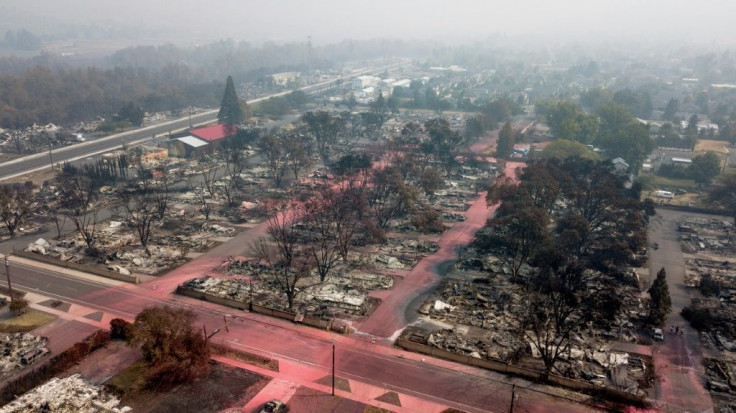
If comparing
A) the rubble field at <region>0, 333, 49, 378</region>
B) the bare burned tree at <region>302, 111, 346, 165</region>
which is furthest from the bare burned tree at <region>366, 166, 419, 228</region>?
the rubble field at <region>0, 333, 49, 378</region>

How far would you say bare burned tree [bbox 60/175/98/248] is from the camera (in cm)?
4709

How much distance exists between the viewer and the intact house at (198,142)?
77.8 m

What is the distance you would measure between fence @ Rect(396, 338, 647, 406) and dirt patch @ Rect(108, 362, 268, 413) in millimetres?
9842

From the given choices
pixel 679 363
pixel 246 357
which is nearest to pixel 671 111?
pixel 679 363

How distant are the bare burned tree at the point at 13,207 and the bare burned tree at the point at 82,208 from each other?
11.2 ft

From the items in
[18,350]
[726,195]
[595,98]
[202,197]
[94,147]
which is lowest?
[18,350]

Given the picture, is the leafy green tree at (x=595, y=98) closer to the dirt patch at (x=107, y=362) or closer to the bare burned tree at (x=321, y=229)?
the bare burned tree at (x=321, y=229)

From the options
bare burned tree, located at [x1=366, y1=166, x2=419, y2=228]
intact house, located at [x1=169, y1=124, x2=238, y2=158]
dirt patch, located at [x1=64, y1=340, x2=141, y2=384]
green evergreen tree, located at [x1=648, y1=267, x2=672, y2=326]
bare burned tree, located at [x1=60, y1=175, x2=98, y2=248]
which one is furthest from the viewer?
intact house, located at [x1=169, y1=124, x2=238, y2=158]

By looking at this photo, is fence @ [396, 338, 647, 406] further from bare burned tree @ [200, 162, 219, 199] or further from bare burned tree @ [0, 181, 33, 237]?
bare burned tree @ [0, 181, 33, 237]

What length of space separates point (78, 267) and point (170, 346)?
1970cm

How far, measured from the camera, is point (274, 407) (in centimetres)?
2597

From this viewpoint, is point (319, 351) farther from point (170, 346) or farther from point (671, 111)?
point (671, 111)

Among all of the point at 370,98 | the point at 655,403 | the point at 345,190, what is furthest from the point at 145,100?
the point at 655,403

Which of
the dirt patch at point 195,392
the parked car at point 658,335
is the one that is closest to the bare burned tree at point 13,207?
the dirt patch at point 195,392
